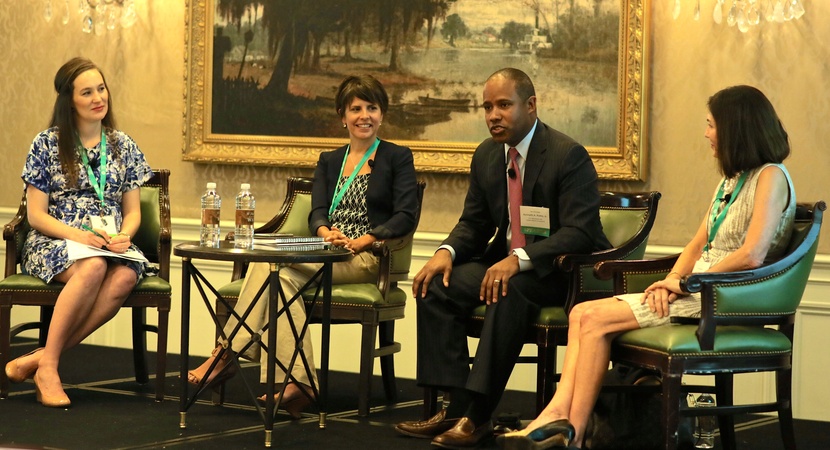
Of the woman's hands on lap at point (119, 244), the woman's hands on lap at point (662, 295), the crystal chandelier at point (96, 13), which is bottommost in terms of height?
the woman's hands on lap at point (662, 295)

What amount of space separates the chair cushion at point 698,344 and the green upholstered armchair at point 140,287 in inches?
81.9

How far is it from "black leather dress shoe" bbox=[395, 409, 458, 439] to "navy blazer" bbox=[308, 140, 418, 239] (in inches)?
34.0

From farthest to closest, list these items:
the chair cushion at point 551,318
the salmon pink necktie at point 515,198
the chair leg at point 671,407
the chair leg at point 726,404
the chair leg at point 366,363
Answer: the chair leg at point 366,363
the salmon pink necktie at point 515,198
the chair cushion at point 551,318
the chair leg at point 726,404
the chair leg at point 671,407

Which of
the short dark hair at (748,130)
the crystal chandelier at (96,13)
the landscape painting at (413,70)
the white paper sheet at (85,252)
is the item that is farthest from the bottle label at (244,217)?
the crystal chandelier at (96,13)

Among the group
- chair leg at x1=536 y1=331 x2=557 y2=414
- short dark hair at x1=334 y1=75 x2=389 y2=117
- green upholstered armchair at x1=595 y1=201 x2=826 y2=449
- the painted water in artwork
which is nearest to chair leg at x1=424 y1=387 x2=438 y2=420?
chair leg at x1=536 y1=331 x2=557 y2=414

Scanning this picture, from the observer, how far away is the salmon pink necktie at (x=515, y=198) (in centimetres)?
424

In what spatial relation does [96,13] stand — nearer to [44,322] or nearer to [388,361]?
[44,322]

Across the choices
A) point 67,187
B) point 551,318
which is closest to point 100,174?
point 67,187

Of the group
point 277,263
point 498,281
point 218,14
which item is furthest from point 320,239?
point 218,14

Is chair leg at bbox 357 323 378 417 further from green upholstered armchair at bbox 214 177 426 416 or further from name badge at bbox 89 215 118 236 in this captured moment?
name badge at bbox 89 215 118 236

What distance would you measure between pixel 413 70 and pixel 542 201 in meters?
1.64

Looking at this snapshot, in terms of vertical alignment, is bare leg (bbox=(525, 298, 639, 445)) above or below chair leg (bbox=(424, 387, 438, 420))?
above

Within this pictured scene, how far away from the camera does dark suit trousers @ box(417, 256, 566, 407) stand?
3.96 meters

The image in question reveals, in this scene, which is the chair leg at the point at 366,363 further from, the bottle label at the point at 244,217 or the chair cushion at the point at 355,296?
the bottle label at the point at 244,217
